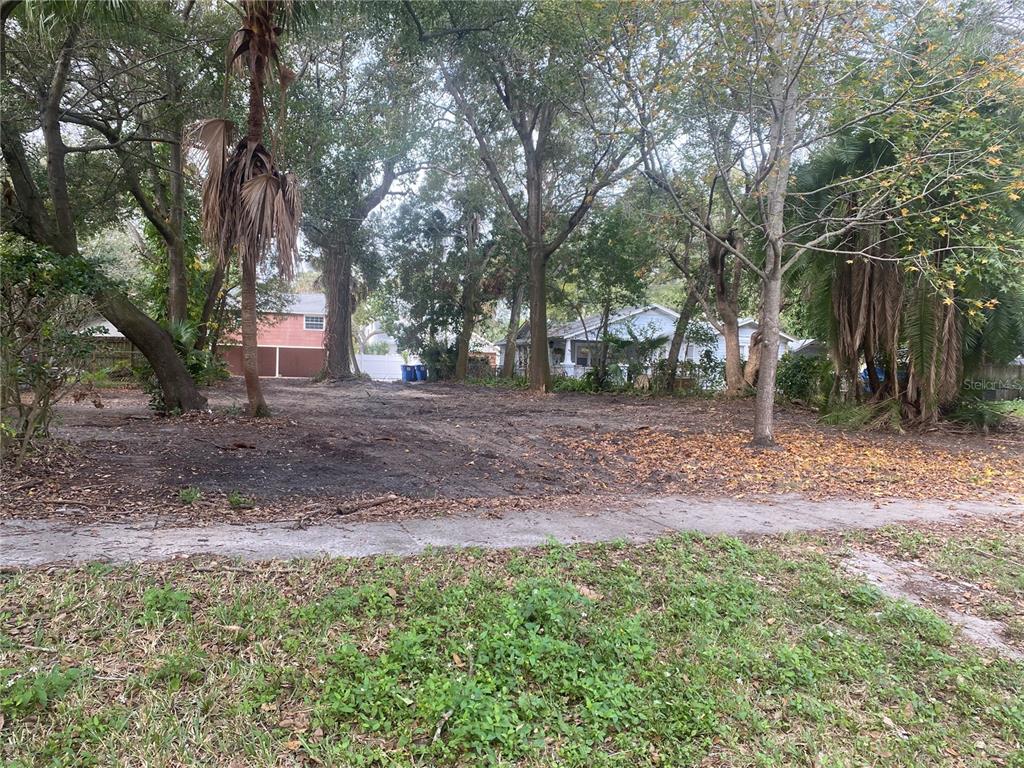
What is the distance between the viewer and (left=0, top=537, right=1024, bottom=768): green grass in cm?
229

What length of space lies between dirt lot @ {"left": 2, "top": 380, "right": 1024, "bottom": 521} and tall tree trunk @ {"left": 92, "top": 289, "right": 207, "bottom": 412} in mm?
401

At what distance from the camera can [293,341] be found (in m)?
36.9

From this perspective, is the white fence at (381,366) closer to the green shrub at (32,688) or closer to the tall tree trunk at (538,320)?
the tall tree trunk at (538,320)

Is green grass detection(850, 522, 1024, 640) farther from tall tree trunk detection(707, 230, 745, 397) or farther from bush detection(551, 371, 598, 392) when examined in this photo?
bush detection(551, 371, 598, 392)

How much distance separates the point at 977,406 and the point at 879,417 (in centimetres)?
231

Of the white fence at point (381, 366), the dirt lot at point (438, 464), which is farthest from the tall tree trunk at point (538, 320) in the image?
the white fence at point (381, 366)

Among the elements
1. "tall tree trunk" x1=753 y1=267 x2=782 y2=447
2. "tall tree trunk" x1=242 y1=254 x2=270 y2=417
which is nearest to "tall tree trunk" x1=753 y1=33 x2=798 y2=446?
"tall tree trunk" x1=753 y1=267 x2=782 y2=447

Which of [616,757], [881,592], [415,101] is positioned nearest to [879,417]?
[881,592]

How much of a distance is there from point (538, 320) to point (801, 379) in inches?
315

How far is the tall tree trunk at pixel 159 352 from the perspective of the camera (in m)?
8.08

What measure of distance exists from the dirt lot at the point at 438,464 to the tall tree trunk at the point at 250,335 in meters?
Result: 0.33

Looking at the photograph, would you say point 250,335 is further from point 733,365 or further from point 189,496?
point 733,365

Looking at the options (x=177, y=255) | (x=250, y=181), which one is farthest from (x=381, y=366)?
(x=250, y=181)

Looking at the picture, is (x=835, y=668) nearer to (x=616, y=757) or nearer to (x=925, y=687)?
(x=925, y=687)
